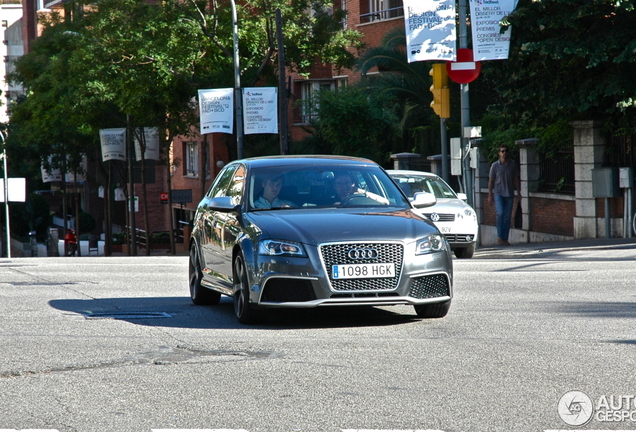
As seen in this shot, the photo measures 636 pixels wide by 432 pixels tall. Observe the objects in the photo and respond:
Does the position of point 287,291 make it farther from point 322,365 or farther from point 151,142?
point 151,142

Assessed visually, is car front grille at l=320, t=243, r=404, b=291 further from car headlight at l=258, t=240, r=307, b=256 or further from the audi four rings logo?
car headlight at l=258, t=240, r=307, b=256

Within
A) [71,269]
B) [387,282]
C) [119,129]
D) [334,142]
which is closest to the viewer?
[387,282]

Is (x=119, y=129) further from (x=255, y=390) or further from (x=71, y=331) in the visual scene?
(x=255, y=390)

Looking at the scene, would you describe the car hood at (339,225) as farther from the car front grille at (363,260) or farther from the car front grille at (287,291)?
the car front grille at (287,291)

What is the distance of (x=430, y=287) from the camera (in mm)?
9602

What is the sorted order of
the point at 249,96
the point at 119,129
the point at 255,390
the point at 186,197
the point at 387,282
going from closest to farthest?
the point at 255,390, the point at 387,282, the point at 249,96, the point at 119,129, the point at 186,197

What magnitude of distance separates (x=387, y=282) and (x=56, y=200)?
93.0 m

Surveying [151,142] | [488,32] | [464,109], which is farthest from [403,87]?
[151,142]

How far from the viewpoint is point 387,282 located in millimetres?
9312

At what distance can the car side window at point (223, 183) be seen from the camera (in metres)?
11.6

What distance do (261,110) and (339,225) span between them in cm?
2186

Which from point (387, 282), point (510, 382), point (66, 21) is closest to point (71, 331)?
point (387, 282)

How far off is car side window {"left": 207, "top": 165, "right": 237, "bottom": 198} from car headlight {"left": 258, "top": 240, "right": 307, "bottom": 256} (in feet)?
7.08

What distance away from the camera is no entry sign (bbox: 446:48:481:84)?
78.2ft
